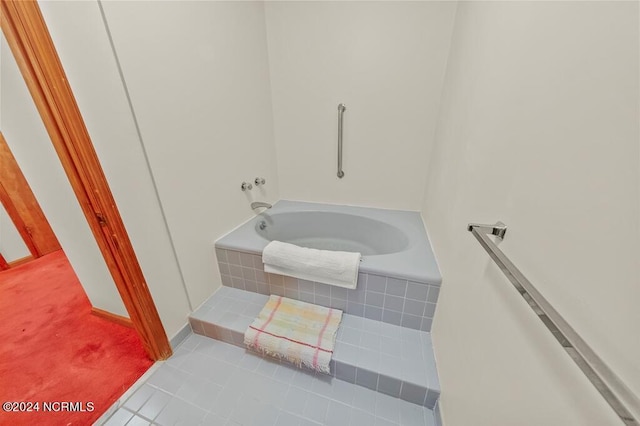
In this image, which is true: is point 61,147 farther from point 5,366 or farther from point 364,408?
point 364,408

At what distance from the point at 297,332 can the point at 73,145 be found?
1.34m

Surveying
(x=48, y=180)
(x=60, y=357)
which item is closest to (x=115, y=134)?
(x=48, y=180)

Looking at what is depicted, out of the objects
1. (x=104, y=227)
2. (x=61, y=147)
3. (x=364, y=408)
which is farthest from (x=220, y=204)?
(x=364, y=408)

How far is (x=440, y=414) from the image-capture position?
1.00 m

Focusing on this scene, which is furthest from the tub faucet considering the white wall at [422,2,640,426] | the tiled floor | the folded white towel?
the white wall at [422,2,640,426]

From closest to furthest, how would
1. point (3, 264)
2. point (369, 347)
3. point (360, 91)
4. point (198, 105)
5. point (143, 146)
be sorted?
point (143, 146) < point (369, 347) < point (198, 105) < point (360, 91) < point (3, 264)

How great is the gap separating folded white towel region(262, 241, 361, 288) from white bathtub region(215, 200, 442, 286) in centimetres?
11

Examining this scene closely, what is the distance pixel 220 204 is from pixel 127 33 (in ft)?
3.15

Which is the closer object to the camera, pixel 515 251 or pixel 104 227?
pixel 515 251

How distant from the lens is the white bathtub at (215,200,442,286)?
1566 mm

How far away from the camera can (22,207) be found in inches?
88.1

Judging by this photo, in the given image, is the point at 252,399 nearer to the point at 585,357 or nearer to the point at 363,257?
the point at 363,257

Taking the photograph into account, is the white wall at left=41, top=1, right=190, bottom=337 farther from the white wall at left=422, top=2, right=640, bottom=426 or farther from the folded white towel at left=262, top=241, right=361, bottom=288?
the white wall at left=422, top=2, right=640, bottom=426

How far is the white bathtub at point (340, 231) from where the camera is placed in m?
1.57
